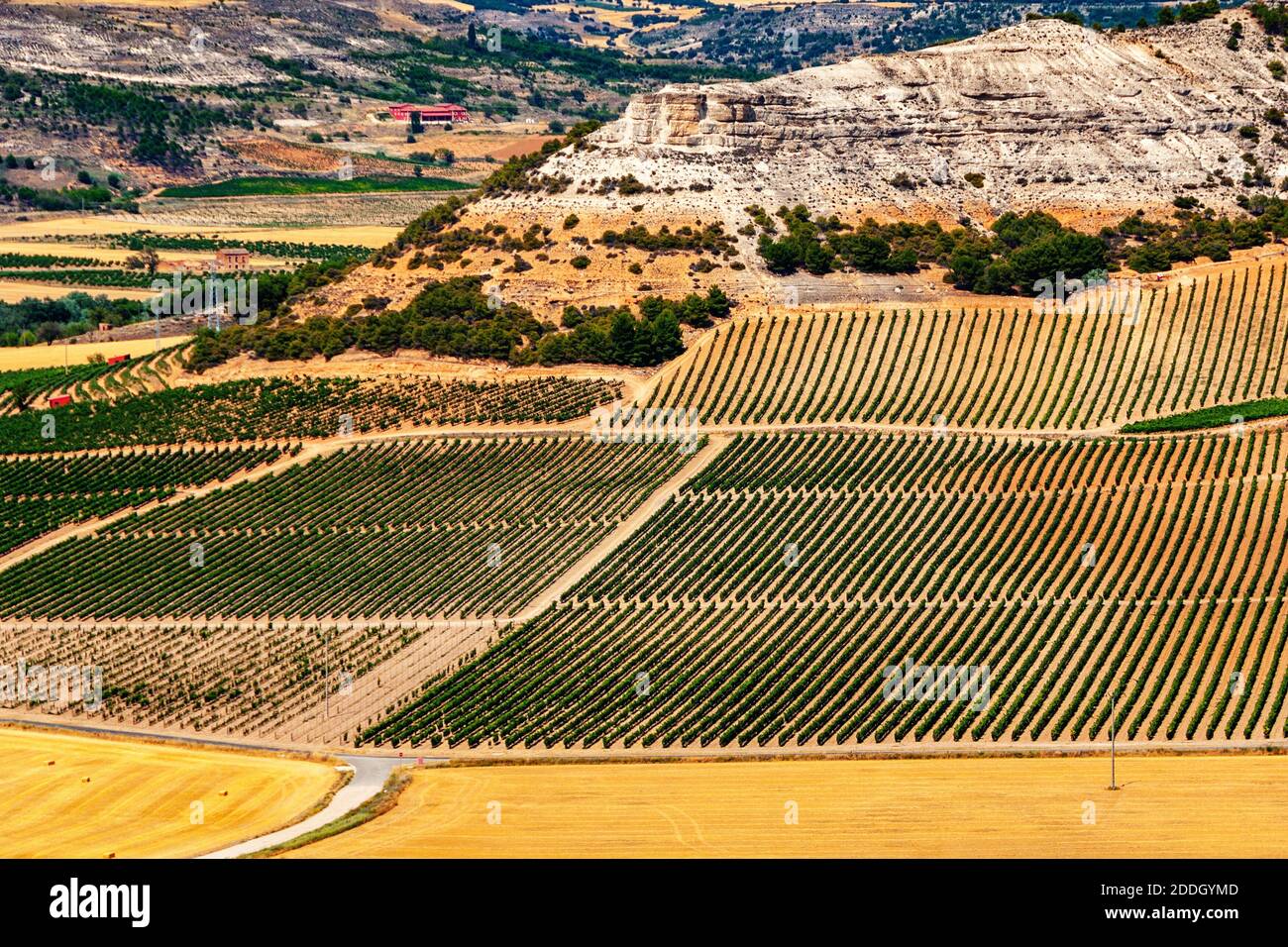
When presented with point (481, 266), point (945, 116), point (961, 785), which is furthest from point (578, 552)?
point (945, 116)

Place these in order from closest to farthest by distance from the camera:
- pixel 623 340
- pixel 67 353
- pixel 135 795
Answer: pixel 135 795
pixel 623 340
pixel 67 353

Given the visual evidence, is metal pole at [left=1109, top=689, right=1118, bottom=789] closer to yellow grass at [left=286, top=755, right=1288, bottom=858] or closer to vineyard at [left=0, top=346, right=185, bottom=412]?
yellow grass at [left=286, top=755, right=1288, bottom=858]

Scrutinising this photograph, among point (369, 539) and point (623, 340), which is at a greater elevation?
point (623, 340)
